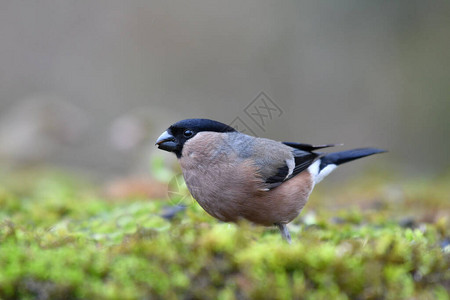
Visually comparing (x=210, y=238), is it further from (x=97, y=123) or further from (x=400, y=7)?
(x=97, y=123)

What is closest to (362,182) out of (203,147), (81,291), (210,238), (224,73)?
(203,147)

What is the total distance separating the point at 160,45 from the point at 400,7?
31.9 feet

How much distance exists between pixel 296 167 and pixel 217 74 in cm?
1437

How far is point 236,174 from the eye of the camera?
4.63m

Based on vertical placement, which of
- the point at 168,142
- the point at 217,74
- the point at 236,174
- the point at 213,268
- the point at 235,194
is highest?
the point at 217,74

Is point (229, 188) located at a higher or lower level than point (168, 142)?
lower

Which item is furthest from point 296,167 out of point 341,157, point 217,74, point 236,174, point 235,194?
point 217,74

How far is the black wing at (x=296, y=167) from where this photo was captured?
16.0 feet

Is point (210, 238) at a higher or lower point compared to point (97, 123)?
lower

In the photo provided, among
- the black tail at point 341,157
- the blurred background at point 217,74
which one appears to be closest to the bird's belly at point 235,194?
the black tail at point 341,157

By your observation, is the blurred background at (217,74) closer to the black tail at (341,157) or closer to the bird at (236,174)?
the black tail at (341,157)

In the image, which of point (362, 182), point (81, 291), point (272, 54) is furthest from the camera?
point (272, 54)

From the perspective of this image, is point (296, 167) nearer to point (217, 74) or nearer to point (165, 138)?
point (165, 138)

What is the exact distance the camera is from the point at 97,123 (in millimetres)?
19797
